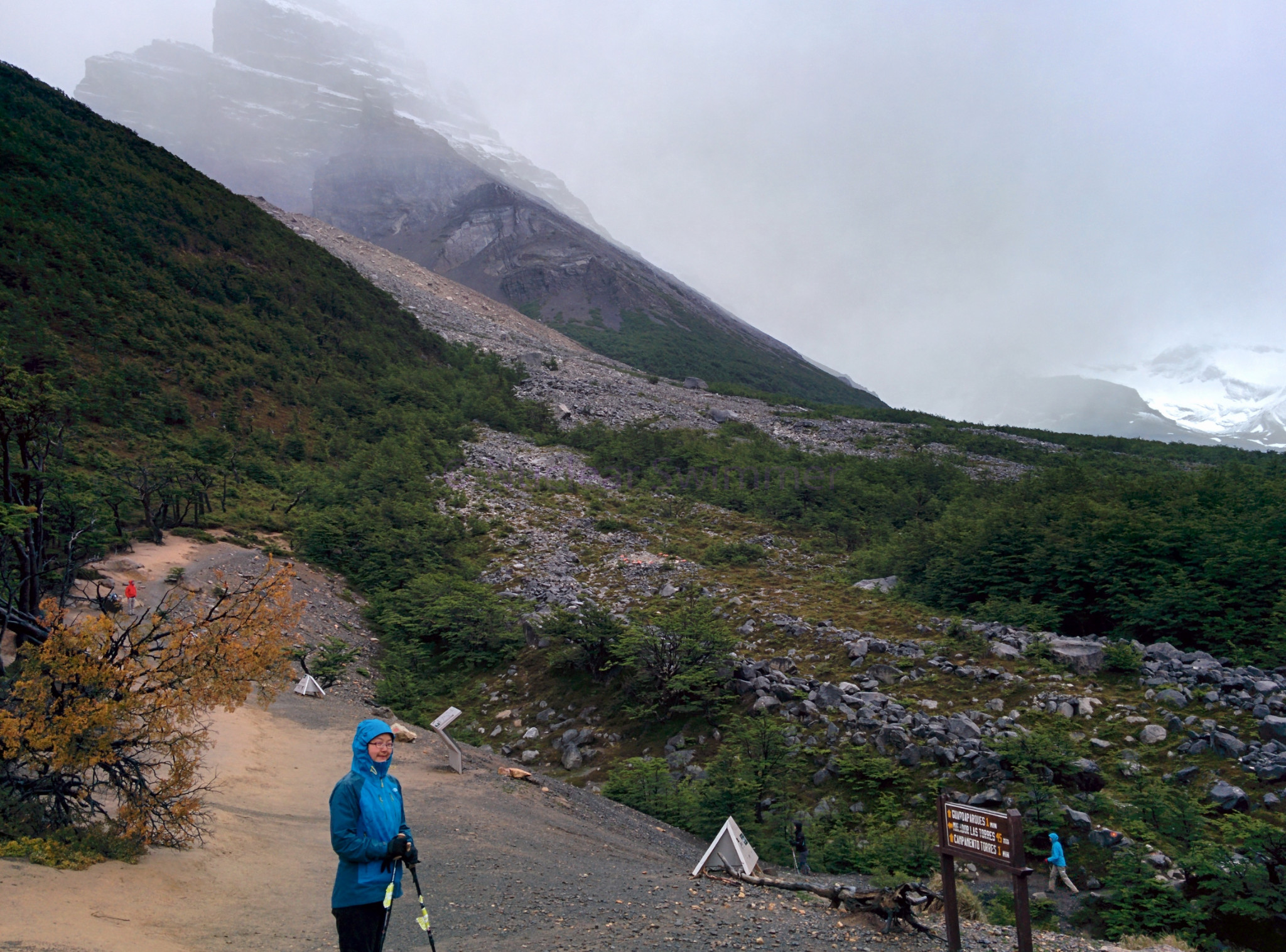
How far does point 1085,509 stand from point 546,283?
291 ft

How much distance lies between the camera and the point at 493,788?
924 cm

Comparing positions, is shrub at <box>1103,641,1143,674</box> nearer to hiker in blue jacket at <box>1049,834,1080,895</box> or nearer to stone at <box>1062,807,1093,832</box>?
stone at <box>1062,807,1093,832</box>

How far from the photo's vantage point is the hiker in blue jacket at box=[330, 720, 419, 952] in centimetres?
351

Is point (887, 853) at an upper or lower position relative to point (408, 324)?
lower

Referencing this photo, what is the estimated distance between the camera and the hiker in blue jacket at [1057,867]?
688 cm

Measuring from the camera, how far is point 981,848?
4.60 metres

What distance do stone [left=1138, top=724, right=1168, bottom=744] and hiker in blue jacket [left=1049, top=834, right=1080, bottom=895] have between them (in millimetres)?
2494

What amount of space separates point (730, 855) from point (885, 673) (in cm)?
570

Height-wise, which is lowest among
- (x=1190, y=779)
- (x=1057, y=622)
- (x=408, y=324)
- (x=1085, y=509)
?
(x=1190, y=779)

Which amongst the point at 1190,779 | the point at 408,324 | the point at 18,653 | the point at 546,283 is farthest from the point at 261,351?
the point at 546,283

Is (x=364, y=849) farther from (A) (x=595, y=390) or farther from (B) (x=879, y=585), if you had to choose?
(A) (x=595, y=390)

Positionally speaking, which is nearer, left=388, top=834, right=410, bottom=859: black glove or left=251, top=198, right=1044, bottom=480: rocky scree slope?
left=388, top=834, right=410, bottom=859: black glove

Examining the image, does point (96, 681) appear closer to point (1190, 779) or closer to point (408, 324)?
point (1190, 779)

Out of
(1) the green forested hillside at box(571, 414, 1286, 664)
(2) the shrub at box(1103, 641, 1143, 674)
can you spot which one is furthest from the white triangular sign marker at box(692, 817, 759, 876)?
(1) the green forested hillside at box(571, 414, 1286, 664)
